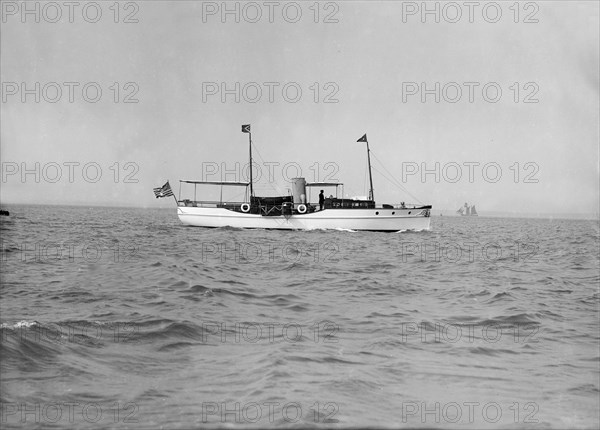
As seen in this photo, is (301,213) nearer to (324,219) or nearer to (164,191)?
(324,219)

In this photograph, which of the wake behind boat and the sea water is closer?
the sea water

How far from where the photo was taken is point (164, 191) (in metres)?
49.9

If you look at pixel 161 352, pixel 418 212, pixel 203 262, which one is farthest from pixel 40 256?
pixel 418 212

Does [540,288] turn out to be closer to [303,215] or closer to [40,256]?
[40,256]

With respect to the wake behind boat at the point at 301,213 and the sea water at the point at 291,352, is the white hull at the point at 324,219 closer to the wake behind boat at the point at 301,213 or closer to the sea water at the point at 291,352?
the wake behind boat at the point at 301,213

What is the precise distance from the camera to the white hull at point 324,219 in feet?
165

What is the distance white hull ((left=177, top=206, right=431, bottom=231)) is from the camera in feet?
165

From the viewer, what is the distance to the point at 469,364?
7.63 metres

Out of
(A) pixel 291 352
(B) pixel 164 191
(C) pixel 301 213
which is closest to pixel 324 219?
(C) pixel 301 213

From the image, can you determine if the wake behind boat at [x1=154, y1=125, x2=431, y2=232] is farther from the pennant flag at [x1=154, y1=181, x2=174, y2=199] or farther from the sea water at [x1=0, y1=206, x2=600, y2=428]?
the sea water at [x1=0, y1=206, x2=600, y2=428]

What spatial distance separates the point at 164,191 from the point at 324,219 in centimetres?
1592

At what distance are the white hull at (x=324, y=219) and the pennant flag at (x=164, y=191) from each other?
22.3 feet

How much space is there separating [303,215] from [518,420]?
47353mm

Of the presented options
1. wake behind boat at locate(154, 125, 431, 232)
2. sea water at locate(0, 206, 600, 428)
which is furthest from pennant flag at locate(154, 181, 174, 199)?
sea water at locate(0, 206, 600, 428)
